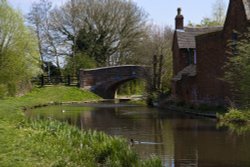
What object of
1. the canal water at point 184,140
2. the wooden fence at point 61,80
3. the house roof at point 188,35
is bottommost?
the canal water at point 184,140

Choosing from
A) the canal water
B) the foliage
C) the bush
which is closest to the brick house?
the bush

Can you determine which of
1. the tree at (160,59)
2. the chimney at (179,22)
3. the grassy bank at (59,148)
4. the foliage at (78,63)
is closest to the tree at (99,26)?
the foliage at (78,63)

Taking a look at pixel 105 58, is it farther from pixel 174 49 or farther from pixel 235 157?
pixel 235 157

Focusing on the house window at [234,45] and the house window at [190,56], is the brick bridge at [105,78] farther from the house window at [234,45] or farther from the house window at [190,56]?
the house window at [234,45]

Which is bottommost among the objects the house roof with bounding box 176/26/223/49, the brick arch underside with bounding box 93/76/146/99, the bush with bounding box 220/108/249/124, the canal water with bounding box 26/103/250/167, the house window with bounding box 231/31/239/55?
the canal water with bounding box 26/103/250/167

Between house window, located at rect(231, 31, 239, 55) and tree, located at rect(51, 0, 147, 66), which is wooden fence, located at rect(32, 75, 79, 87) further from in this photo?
house window, located at rect(231, 31, 239, 55)

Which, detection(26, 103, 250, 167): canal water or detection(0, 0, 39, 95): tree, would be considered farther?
detection(0, 0, 39, 95): tree

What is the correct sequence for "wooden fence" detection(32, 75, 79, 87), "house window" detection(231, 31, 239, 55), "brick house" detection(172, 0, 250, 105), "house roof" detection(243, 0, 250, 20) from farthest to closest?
1. "wooden fence" detection(32, 75, 79, 87)
2. "brick house" detection(172, 0, 250, 105)
3. "house roof" detection(243, 0, 250, 20)
4. "house window" detection(231, 31, 239, 55)

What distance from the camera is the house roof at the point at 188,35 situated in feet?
144

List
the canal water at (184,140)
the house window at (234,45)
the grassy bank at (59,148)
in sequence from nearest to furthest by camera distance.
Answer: the grassy bank at (59,148)
the canal water at (184,140)
the house window at (234,45)

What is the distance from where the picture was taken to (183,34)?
44438 millimetres

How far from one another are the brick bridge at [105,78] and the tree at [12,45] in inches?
682

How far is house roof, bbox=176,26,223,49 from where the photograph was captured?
144 ft

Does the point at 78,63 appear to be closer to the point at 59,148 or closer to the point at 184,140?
the point at 184,140
